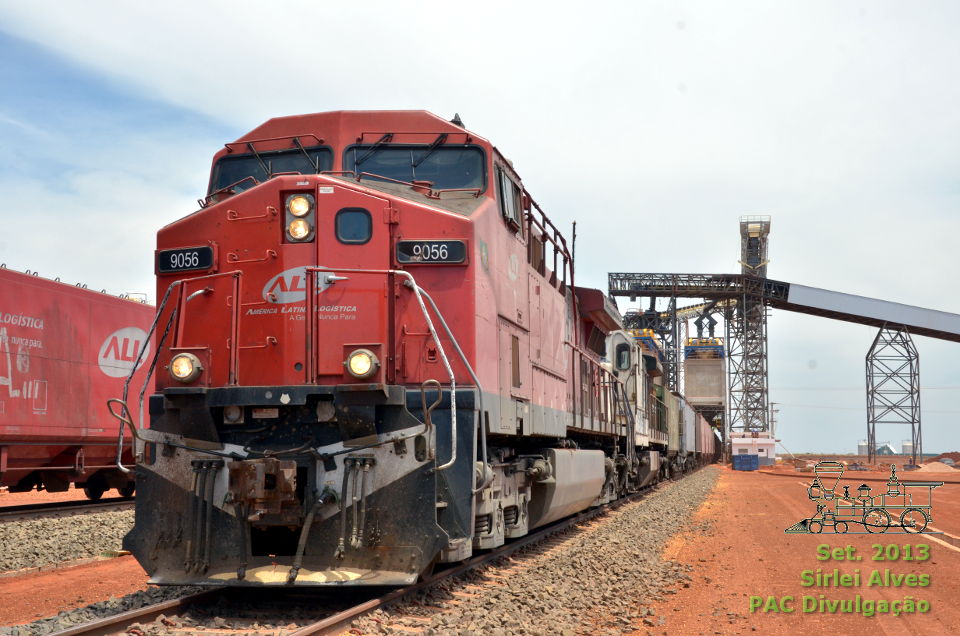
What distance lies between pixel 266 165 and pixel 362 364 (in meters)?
2.56

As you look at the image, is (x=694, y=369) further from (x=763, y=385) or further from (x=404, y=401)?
(x=404, y=401)

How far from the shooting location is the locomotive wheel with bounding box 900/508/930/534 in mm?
13696

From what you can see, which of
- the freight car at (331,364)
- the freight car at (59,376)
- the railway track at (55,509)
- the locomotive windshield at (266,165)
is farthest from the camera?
the freight car at (59,376)

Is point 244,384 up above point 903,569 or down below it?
above

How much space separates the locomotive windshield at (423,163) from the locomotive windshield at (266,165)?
25 centimetres

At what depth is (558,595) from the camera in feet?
24.3

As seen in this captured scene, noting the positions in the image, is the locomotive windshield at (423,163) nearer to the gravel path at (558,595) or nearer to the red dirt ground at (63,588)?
the gravel path at (558,595)

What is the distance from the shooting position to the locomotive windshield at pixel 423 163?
7.80 meters

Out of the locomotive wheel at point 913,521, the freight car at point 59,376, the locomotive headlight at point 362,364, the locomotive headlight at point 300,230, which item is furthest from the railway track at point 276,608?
the locomotive wheel at point 913,521

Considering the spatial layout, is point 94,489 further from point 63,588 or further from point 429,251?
point 429,251

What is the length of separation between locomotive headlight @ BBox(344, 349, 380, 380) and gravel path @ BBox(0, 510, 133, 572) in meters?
5.42

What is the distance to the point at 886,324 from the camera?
55.8m

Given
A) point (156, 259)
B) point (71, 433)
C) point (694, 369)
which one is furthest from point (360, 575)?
point (694, 369)

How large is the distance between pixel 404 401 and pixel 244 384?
1.32m
